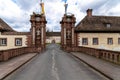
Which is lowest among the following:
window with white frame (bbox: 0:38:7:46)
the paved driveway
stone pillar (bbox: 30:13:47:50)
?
the paved driveway

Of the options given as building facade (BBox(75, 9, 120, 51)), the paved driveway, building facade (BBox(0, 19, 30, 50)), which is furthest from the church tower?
the paved driveway

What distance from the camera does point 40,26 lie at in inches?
1629

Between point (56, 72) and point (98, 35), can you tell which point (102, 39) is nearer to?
point (98, 35)

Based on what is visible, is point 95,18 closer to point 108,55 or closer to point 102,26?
point 102,26

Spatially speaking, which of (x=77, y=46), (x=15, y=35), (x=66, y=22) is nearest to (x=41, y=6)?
(x=66, y=22)

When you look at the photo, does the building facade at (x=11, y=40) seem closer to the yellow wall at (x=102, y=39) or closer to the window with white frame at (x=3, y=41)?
the window with white frame at (x=3, y=41)

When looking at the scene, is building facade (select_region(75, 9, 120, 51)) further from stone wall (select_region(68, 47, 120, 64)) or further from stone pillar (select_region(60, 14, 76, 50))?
stone wall (select_region(68, 47, 120, 64))

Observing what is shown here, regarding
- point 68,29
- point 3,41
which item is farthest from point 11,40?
point 68,29

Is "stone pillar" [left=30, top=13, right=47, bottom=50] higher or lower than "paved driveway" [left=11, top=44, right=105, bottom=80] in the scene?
higher

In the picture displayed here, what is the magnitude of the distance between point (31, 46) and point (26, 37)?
2144 millimetres

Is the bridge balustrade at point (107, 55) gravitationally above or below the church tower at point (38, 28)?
below

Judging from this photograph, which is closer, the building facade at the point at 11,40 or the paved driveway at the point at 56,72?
the paved driveway at the point at 56,72

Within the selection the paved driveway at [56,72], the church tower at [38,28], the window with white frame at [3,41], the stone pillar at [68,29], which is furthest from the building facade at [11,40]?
the paved driveway at [56,72]

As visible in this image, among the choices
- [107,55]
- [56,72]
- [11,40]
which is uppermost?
[11,40]
